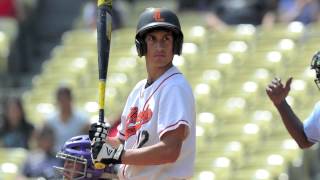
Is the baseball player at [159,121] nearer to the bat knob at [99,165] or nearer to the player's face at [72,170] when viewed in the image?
the bat knob at [99,165]

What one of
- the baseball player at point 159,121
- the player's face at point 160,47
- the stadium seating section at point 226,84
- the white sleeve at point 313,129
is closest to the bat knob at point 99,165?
the baseball player at point 159,121

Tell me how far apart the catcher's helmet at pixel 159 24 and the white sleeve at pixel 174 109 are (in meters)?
0.20

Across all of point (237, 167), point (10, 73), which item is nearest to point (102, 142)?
point (237, 167)

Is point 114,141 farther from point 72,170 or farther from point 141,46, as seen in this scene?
point 141,46

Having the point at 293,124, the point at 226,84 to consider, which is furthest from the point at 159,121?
the point at 226,84

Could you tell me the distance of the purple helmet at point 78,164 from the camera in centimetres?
596

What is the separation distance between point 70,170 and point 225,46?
20.5 ft

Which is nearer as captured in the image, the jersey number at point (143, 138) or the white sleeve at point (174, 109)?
the white sleeve at point (174, 109)

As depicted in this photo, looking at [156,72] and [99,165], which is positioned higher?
[156,72]

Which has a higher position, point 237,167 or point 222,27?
point 222,27

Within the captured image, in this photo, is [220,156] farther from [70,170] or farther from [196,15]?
[70,170]

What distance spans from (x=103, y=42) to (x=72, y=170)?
64cm

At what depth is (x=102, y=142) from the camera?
5.55 m

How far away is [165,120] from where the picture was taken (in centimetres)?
560
